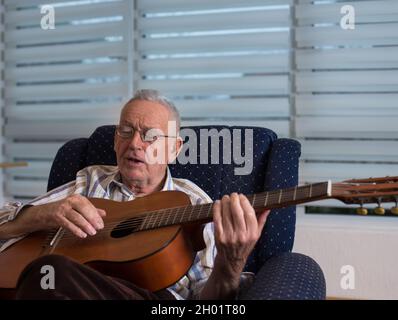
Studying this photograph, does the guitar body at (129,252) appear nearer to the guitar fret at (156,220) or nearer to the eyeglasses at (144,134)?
the guitar fret at (156,220)

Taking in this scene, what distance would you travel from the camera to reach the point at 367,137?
2182 mm

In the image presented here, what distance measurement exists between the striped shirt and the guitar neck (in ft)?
0.50

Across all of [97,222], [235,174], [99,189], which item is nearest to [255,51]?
[235,174]

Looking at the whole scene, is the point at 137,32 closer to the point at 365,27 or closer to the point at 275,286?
the point at 365,27

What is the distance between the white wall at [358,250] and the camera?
208 centimetres

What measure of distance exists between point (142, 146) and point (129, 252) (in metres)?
0.40

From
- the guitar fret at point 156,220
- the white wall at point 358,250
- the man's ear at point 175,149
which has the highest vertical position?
the man's ear at point 175,149

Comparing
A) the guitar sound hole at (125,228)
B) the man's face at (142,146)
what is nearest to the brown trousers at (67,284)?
the guitar sound hole at (125,228)

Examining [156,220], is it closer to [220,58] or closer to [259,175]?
[259,175]

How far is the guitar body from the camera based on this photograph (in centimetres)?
112

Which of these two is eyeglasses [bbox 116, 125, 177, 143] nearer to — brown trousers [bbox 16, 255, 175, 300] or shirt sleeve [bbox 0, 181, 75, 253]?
shirt sleeve [bbox 0, 181, 75, 253]

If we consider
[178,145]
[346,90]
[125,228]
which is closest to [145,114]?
[178,145]

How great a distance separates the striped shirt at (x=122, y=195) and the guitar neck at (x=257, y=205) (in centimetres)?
15

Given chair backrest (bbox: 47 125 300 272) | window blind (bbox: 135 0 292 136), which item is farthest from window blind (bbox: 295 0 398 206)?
chair backrest (bbox: 47 125 300 272)
